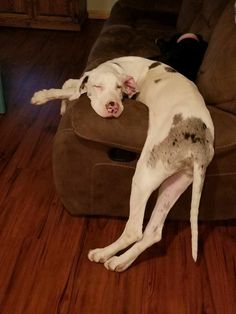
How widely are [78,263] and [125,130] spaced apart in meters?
0.67

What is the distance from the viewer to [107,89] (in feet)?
5.62

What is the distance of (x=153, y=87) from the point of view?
183cm

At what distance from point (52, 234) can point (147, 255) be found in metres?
0.48

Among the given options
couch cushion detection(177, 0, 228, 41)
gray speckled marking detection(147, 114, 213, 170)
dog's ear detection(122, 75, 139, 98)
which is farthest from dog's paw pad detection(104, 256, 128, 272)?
couch cushion detection(177, 0, 228, 41)

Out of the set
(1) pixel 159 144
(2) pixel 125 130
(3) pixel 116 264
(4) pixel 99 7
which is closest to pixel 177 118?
(1) pixel 159 144

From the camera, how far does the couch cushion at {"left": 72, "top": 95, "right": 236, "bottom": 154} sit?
159 cm

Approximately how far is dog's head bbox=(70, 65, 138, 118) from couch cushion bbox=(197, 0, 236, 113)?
1.13ft

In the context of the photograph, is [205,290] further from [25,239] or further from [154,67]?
[154,67]

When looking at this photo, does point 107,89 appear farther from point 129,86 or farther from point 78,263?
point 78,263

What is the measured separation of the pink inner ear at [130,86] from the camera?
1803mm

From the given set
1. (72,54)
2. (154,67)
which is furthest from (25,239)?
(72,54)

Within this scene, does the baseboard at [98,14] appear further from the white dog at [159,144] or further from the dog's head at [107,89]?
the dog's head at [107,89]

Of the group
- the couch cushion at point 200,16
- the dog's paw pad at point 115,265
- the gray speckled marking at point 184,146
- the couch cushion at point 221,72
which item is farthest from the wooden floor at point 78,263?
the couch cushion at point 200,16

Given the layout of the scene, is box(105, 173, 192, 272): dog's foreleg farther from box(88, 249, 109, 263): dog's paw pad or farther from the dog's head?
the dog's head
